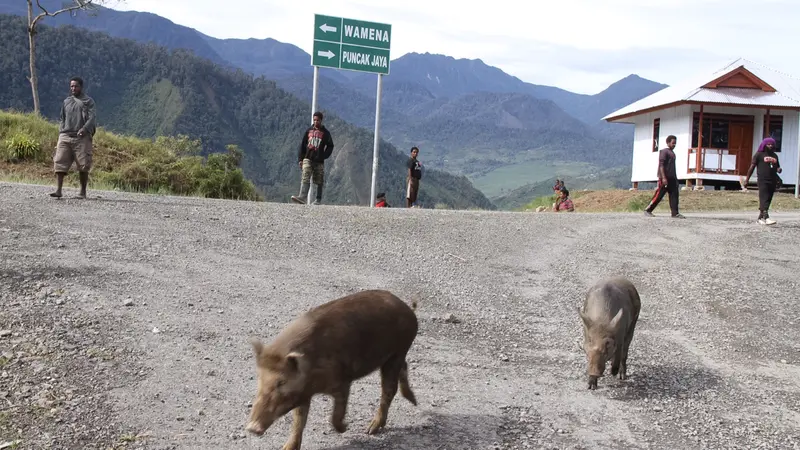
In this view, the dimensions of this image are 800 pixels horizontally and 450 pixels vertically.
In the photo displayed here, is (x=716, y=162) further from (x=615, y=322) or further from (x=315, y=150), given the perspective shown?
(x=615, y=322)

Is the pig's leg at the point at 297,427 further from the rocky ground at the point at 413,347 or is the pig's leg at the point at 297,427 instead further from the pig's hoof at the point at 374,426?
the pig's hoof at the point at 374,426

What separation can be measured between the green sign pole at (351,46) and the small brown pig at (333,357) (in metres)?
14.9

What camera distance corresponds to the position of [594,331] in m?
6.36

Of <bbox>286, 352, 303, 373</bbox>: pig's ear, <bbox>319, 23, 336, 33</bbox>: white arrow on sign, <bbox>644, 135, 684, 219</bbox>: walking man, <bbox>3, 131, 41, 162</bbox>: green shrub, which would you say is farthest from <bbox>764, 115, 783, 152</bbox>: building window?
<bbox>286, 352, 303, 373</bbox>: pig's ear

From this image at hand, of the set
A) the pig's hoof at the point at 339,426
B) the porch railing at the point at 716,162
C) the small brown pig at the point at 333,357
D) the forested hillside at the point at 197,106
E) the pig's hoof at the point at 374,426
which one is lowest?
the pig's hoof at the point at 374,426

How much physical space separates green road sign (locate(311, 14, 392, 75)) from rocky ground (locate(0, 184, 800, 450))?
302 inches

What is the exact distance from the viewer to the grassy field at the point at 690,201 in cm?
2542

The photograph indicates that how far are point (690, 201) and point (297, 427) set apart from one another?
2426 centimetres

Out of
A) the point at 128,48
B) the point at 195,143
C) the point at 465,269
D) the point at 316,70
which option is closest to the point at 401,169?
the point at 128,48

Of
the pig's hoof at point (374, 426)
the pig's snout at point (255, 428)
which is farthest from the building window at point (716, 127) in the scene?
the pig's snout at point (255, 428)

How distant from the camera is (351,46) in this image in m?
20.6

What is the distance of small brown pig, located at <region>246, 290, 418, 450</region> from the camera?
4.27 m

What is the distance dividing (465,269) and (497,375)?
429cm

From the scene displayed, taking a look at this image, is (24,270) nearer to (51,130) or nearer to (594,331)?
(594,331)
